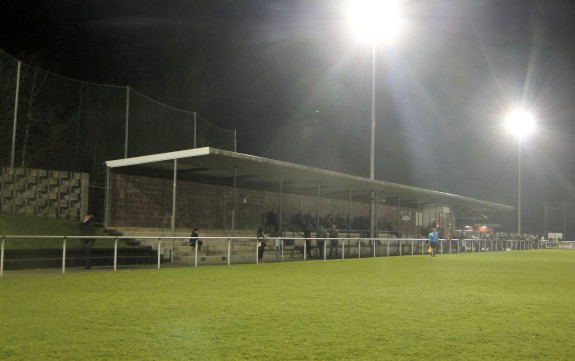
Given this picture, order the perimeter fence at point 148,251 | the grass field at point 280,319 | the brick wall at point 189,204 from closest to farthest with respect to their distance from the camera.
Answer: the grass field at point 280,319 < the perimeter fence at point 148,251 < the brick wall at point 189,204

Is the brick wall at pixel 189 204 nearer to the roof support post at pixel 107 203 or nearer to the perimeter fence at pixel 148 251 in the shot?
the roof support post at pixel 107 203

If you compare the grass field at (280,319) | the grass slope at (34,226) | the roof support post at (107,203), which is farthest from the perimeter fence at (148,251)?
the roof support post at (107,203)

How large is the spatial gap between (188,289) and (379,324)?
4.39 metres


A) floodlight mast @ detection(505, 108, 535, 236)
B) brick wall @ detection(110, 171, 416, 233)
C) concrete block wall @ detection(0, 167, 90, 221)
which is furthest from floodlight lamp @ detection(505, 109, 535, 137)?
concrete block wall @ detection(0, 167, 90, 221)

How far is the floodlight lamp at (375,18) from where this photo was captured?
22812mm

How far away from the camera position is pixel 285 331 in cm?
591

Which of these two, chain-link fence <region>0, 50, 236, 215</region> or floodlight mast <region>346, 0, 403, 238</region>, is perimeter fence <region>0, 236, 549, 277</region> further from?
floodlight mast <region>346, 0, 403, 238</region>

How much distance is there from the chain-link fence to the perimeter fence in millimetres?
3907

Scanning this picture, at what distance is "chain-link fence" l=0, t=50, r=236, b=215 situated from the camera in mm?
17516

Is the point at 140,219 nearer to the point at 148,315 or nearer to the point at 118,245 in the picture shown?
the point at 118,245

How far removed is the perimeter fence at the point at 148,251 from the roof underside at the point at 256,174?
8.87ft

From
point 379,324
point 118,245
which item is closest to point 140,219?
point 118,245

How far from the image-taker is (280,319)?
669cm

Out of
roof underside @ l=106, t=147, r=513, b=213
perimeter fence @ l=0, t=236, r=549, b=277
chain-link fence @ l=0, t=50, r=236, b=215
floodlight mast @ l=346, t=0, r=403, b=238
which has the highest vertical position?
floodlight mast @ l=346, t=0, r=403, b=238
